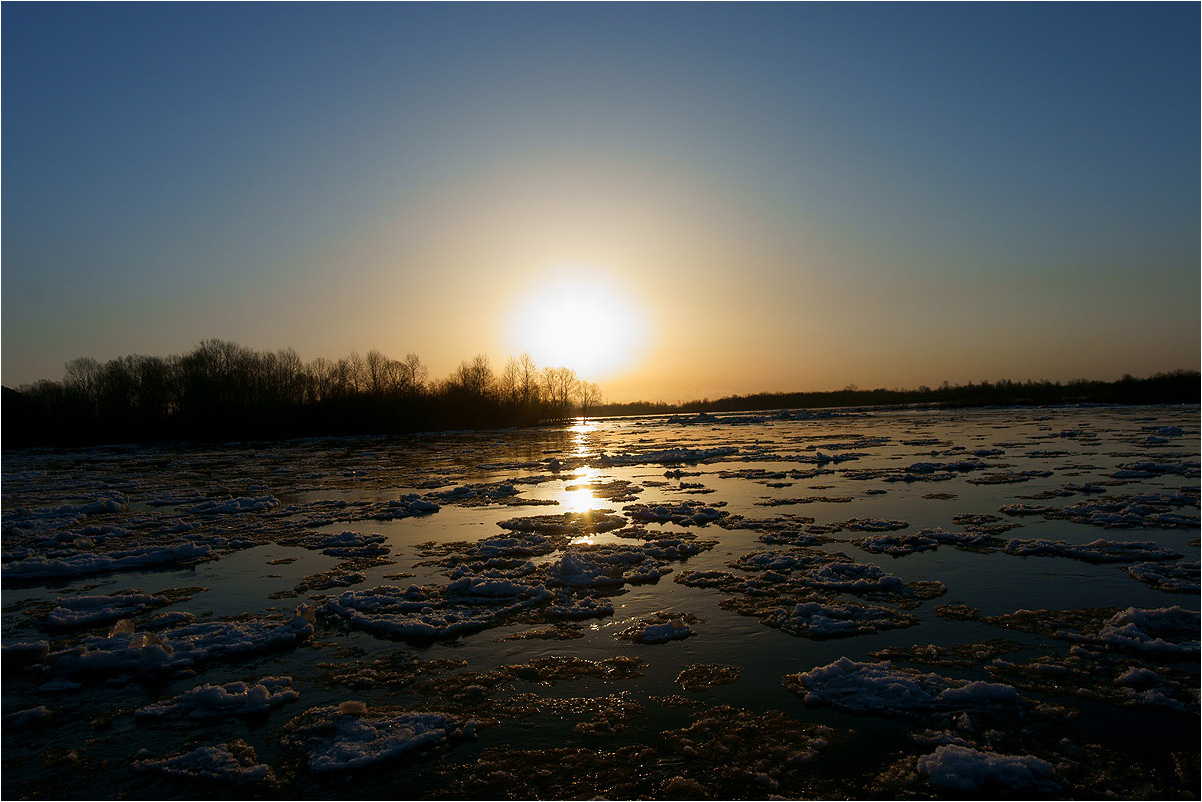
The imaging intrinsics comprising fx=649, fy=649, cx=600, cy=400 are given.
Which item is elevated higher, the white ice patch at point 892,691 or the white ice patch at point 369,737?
the white ice patch at point 892,691

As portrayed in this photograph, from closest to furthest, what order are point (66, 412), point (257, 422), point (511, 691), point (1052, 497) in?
point (511, 691) → point (1052, 497) → point (257, 422) → point (66, 412)

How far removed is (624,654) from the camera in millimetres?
6242

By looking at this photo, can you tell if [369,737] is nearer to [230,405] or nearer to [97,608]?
[97,608]

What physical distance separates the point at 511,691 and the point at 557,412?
102 metres

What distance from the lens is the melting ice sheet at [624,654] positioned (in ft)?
14.1

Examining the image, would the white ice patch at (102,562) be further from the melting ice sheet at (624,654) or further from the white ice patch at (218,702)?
the white ice patch at (218,702)

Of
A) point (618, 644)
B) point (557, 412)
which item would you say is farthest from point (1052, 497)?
point (557, 412)

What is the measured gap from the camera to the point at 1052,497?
13.8 m

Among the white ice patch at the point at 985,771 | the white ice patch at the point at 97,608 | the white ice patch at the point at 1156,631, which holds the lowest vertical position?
the white ice patch at the point at 97,608

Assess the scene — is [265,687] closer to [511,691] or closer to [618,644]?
[511,691]

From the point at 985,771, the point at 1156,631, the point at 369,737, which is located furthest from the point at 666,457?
the point at 985,771

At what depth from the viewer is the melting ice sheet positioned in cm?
430

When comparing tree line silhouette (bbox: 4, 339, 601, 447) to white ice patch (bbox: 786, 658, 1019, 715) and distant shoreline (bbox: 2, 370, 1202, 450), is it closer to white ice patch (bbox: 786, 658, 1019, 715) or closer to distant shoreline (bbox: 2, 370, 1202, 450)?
distant shoreline (bbox: 2, 370, 1202, 450)

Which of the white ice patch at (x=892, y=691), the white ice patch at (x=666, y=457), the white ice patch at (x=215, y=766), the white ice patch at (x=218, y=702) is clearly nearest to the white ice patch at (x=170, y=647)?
the white ice patch at (x=218, y=702)
